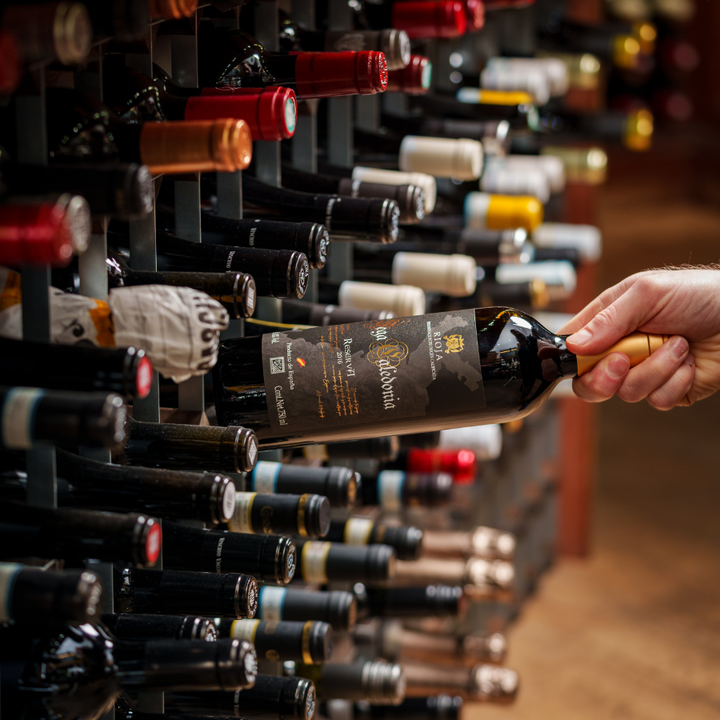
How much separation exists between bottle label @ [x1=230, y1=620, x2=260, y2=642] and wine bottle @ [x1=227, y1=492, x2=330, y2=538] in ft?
0.33

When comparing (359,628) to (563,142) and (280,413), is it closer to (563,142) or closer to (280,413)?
(280,413)

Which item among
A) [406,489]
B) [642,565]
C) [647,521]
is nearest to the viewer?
[406,489]

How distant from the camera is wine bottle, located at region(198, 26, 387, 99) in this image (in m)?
0.79

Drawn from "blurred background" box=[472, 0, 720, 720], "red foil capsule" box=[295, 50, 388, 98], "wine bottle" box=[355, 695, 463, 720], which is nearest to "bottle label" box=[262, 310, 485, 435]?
"red foil capsule" box=[295, 50, 388, 98]

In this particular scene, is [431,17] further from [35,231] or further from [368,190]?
[35,231]

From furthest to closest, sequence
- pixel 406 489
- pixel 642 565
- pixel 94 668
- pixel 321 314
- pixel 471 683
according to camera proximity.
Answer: pixel 642 565 < pixel 471 683 < pixel 406 489 < pixel 321 314 < pixel 94 668

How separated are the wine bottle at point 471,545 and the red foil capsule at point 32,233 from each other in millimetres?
1047

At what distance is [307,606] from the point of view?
0.92m

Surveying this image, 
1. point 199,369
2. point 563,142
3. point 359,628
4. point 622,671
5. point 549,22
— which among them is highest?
point 549,22

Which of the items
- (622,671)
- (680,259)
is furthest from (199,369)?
(680,259)

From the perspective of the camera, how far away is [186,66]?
78 cm

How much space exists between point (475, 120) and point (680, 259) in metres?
1.45

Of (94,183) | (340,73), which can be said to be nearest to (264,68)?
(340,73)

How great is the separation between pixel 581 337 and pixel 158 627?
44cm
